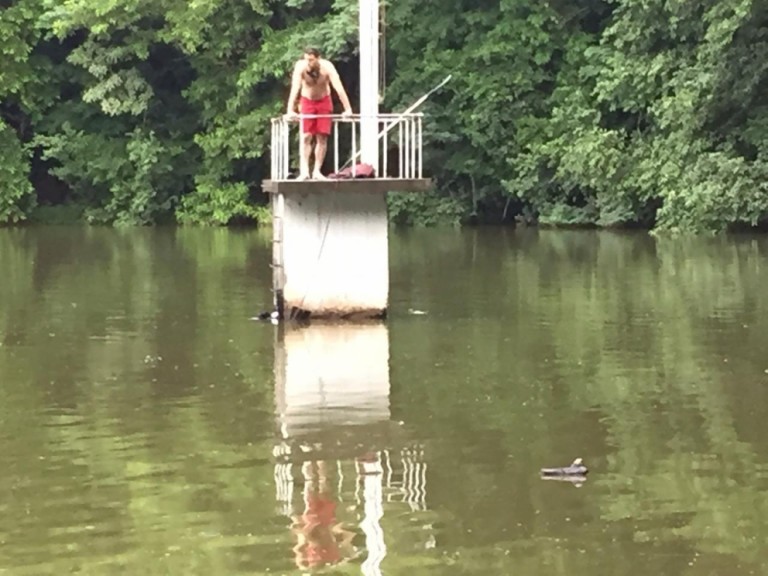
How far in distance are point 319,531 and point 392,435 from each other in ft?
8.55

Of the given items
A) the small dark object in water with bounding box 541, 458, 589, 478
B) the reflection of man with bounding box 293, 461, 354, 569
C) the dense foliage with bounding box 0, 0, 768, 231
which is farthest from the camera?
the dense foliage with bounding box 0, 0, 768, 231

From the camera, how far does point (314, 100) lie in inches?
685

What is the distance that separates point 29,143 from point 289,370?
3644 centimetres

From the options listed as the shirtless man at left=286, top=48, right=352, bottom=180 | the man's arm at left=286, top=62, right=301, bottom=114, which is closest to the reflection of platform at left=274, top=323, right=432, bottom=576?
the shirtless man at left=286, top=48, right=352, bottom=180

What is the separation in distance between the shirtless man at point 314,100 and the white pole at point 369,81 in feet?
2.08

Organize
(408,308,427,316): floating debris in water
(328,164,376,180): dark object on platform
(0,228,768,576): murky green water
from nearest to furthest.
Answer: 1. (0,228,768,576): murky green water
2. (328,164,376,180): dark object on platform
3. (408,308,427,316): floating debris in water

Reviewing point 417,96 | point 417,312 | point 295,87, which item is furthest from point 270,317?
point 417,96

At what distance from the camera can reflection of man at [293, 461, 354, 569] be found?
795cm

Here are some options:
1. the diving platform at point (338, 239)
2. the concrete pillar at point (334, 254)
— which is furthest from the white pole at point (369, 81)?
the concrete pillar at point (334, 254)

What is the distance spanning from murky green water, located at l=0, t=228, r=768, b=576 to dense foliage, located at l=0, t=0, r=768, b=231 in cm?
1842

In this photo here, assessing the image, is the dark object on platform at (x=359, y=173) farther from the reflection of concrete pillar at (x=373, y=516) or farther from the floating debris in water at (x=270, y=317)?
the reflection of concrete pillar at (x=373, y=516)

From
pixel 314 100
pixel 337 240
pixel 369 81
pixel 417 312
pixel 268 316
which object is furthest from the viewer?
pixel 417 312

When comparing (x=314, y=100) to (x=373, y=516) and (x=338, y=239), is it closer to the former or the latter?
(x=338, y=239)

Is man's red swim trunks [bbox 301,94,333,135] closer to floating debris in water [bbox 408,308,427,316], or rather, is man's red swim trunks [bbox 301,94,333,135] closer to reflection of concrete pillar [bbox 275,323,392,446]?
reflection of concrete pillar [bbox 275,323,392,446]
